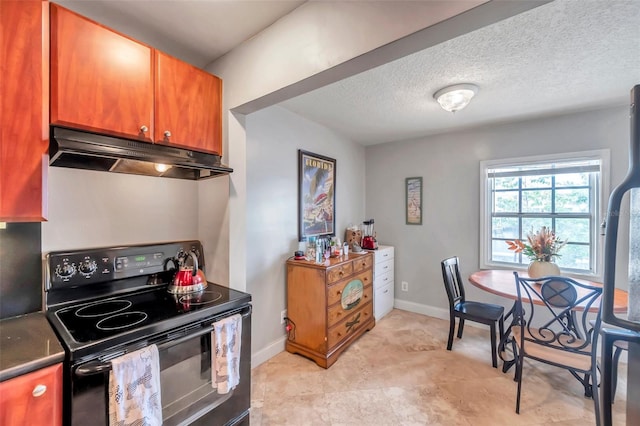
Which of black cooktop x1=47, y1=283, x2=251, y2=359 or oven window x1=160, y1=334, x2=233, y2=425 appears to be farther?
oven window x1=160, y1=334, x2=233, y2=425

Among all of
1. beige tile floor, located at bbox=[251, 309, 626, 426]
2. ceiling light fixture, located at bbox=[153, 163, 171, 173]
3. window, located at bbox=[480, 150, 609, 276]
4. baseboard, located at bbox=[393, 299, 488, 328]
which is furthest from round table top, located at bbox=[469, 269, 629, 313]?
ceiling light fixture, located at bbox=[153, 163, 171, 173]

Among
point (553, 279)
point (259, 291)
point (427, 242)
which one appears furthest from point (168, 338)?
point (427, 242)

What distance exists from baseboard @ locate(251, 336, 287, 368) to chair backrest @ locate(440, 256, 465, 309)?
1676mm

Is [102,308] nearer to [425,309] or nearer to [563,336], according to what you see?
[563,336]

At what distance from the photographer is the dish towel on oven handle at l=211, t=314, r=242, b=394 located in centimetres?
137

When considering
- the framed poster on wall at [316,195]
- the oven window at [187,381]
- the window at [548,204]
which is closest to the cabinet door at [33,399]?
the oven window at [187,381]

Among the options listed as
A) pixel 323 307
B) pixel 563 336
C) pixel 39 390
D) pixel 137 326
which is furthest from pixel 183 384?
pixel 563 336

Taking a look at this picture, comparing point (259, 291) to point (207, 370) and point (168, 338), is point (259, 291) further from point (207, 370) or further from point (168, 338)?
point (168, 338)

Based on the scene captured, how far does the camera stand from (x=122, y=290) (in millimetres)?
1581

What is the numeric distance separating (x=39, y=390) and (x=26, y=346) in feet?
0.70

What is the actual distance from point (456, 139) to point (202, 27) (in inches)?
119

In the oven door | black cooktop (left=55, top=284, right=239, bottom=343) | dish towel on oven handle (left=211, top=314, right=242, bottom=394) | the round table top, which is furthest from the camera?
the round table top

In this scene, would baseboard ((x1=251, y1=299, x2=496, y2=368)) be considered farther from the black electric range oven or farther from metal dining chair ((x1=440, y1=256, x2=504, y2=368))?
the black electric range oven

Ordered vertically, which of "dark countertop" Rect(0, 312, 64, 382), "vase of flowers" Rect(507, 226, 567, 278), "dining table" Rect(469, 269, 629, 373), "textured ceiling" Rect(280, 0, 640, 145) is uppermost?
"textured ceiling" Rect(280, 0, 640, 145)
